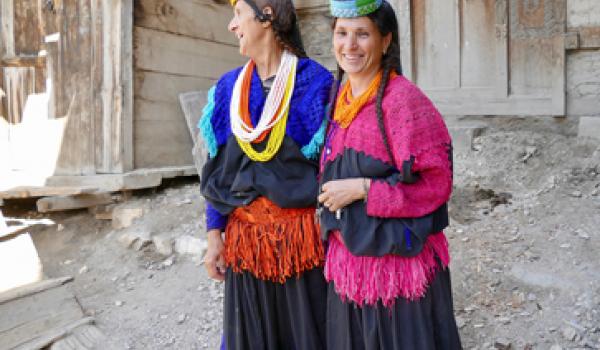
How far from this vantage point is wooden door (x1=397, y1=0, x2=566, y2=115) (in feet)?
16.4

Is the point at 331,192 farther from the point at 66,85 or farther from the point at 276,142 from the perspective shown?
the point at 66,85

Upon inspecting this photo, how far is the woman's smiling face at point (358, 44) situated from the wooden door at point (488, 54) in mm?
3855

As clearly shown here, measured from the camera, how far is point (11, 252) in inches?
146

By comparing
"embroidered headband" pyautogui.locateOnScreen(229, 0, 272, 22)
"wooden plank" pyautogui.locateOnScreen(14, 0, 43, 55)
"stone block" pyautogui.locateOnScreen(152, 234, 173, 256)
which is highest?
"wooden plank" pyautogui.locateOnScreen(14, 0, 43, 55)

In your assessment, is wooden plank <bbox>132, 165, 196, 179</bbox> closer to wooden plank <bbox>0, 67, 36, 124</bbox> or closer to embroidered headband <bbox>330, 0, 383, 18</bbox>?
wooden plank <bbox>0, 67, 36, 124</bbox>

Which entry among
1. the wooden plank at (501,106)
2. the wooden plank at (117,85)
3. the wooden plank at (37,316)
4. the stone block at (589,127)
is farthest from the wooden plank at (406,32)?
the wooden plank at (37,316)

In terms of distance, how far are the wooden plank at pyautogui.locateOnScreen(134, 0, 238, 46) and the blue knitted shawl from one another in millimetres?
3137

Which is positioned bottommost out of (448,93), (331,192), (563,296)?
(563,296)

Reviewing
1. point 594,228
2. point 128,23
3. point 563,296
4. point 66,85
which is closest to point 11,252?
point 66,85

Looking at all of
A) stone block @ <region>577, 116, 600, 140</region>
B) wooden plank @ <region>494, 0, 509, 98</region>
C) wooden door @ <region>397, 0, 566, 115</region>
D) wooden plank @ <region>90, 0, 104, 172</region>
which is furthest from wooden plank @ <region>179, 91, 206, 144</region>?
stone block @ <region>577, 116, 600, 140</region>

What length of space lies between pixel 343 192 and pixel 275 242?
1.53ft

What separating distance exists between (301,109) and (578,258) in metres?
2.11

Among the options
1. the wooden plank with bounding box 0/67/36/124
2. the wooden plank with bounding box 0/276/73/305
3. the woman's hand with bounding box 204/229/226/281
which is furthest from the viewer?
the wooden plank with bounding box 0/67/36/124

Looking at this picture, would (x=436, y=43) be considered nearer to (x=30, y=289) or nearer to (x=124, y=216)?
(x=124, y=216)
